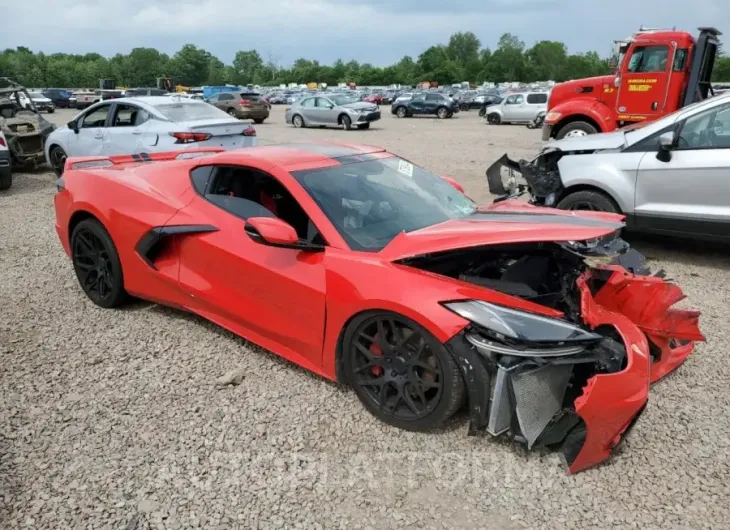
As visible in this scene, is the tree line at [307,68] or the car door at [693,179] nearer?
the car door at [693,179]

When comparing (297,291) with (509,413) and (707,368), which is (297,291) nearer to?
(509,413)

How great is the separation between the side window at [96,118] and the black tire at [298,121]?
52.0 feet

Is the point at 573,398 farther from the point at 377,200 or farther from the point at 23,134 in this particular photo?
the point at 23,134

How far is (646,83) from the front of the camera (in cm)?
1160

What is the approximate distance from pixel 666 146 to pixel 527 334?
3766mm

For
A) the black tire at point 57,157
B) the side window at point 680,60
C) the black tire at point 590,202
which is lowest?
the black tire at point 57,157

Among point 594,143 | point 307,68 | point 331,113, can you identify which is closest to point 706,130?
point 594,143

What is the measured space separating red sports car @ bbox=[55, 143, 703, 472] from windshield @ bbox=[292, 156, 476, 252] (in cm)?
1

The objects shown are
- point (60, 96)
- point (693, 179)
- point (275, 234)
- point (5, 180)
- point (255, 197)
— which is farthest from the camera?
point (60, 96)

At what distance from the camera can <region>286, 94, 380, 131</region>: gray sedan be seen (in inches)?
929

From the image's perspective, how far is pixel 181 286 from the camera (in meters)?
3.83

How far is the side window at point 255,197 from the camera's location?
10.9ft

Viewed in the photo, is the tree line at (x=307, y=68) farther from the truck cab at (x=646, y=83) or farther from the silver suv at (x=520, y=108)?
the truck cab at (x=646, y=83)

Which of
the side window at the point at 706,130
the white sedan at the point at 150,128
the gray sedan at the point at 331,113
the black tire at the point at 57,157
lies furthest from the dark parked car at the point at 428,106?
the side window at the point at 706,130
